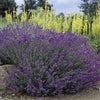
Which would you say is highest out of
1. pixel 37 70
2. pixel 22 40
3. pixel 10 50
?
pixel 22 40

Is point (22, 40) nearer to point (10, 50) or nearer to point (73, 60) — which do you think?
point (10, 50)

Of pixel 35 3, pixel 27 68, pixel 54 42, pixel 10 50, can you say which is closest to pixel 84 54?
pixel 54 42

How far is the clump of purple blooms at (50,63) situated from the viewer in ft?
8.60

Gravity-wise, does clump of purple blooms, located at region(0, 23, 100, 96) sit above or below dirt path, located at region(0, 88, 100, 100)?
above

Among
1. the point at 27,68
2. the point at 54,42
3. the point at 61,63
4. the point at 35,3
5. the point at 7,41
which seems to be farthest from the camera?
the point at 35,3

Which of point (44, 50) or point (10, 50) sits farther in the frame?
point (10, 50)

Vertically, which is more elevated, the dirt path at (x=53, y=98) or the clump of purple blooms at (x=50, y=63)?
the clump of purple blooms at (x=50, y=63)

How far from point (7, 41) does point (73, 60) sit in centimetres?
131

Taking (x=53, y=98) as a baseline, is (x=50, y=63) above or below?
above

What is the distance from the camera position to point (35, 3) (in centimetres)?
2200

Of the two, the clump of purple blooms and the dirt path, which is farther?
the dirt path

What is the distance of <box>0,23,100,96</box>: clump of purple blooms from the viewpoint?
2621 millimetres

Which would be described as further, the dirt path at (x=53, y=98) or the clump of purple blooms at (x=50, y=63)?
the dirt path at (x=53, y=98)

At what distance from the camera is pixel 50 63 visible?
2.69m
